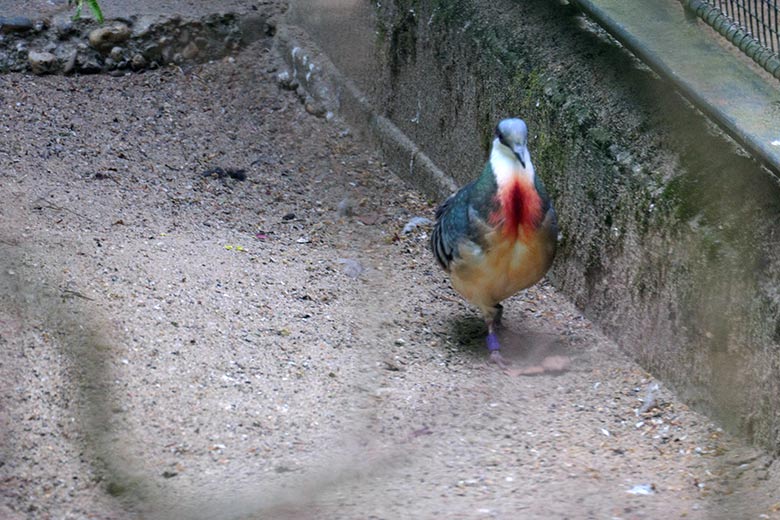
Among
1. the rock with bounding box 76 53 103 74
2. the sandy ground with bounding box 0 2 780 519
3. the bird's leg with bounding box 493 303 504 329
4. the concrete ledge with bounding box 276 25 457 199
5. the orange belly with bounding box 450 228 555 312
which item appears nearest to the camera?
the sandy ground with bounding box 0 2 780 519

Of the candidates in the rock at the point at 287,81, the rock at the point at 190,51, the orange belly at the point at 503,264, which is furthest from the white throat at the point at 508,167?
the rock at the point at 190,51

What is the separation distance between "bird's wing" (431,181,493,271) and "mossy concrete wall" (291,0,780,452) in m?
0.57

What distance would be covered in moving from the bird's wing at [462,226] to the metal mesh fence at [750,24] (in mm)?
1083

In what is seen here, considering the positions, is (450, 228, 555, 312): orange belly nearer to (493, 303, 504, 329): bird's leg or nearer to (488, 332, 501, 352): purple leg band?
(488, 332, 501, 352): purple leg band

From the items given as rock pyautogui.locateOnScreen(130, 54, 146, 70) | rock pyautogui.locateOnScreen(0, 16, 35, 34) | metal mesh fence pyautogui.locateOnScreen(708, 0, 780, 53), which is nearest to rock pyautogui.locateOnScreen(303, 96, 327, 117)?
rock pyautogui.locateOnScreen(130, 54, 146, 70)

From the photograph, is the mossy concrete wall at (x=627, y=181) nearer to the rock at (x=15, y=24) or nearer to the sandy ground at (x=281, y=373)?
the sandy ground at (x=281, y=373)

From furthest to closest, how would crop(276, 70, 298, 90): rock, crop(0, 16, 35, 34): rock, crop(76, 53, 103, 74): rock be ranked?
crop(276, 70, 298, 90): rock → crop(76, 53, 103, 74): rock → crop(0, 16, 35, 34): rock

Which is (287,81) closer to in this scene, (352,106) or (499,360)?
(352,106)

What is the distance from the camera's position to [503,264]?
389 centimetres

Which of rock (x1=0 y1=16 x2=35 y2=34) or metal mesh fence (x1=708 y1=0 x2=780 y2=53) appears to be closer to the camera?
metal mesh fence (x1=708 y1=0 x2=780 y2=53)

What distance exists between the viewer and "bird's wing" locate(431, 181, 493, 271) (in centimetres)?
389

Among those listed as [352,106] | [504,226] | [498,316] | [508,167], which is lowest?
[352,106]

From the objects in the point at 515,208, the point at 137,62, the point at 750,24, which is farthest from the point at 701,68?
the point at 137,62

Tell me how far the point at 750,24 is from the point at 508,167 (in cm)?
101
